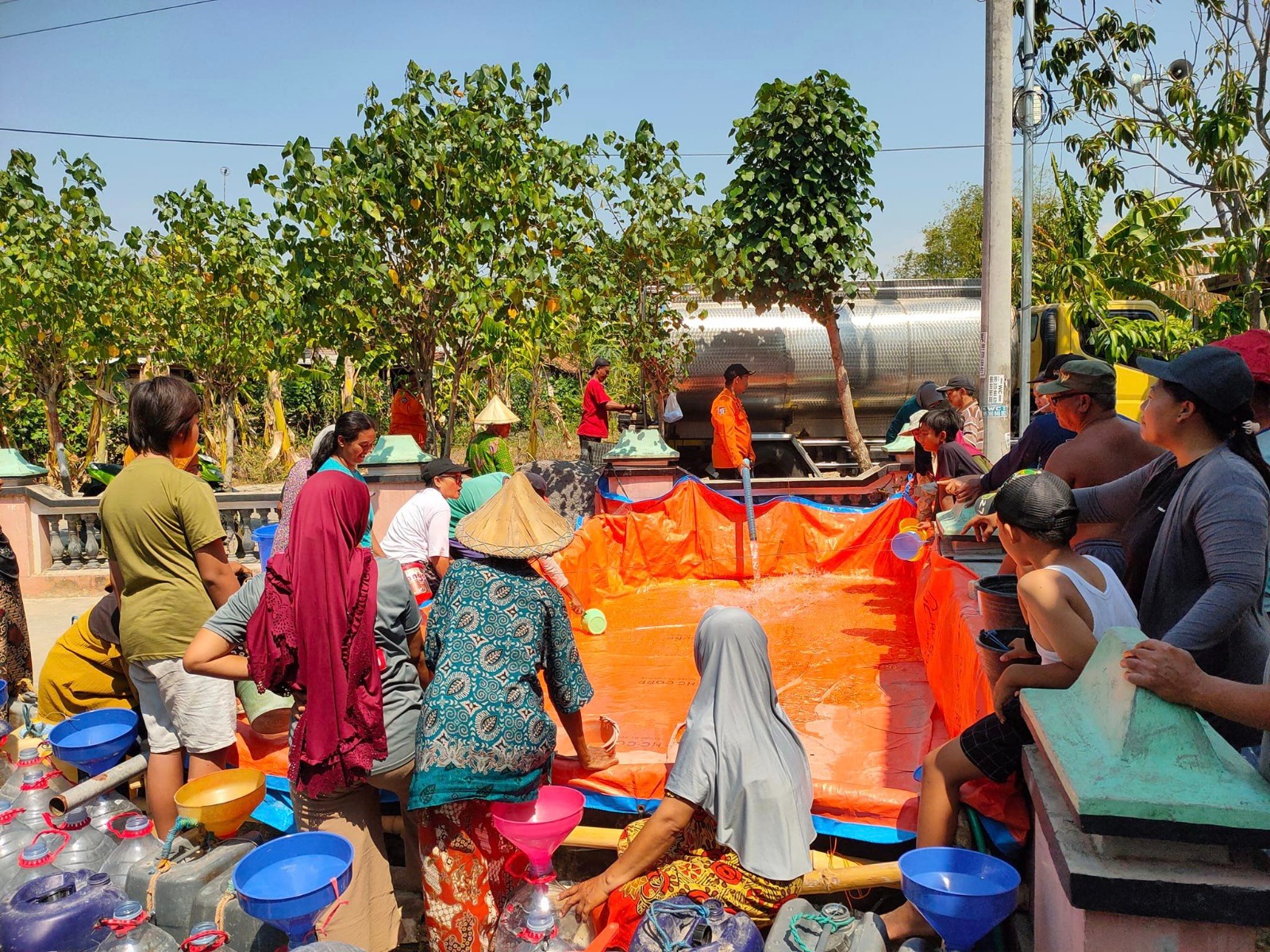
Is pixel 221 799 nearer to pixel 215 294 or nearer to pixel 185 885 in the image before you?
pixel 185 885

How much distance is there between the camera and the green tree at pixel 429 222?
679cm

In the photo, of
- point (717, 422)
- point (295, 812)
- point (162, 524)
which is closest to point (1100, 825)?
point (295, 812)

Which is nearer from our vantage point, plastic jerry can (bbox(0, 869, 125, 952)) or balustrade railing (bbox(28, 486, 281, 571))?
plastic jerry can (bbox(0, 869, 125, 952))

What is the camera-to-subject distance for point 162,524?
136 inches

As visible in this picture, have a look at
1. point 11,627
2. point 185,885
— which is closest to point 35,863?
point 185,885

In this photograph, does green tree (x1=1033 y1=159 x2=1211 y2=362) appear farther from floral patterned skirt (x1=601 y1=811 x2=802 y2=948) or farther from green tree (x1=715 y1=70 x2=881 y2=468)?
floral patterned skirt (x1=601 y1=811 x2=802 y2=948)

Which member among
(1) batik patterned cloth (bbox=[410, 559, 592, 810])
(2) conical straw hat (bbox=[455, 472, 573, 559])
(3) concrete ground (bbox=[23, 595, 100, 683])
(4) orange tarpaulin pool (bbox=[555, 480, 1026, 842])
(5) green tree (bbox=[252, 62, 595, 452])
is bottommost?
(3) concrete ground (bbox=[23, 595, 100, 683])

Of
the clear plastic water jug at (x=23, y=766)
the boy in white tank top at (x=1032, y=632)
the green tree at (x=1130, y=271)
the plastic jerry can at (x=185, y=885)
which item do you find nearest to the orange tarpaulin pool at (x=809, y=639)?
the boy in white tank top at (x=1032, y=632)

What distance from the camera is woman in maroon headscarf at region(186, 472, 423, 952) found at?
2.87m

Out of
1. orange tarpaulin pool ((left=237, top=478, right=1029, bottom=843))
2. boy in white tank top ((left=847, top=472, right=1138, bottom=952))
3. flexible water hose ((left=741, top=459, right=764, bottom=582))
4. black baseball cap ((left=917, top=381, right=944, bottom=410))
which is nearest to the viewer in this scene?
boy in white tank top ((left=847, top=472, right=1138, bottom=952))

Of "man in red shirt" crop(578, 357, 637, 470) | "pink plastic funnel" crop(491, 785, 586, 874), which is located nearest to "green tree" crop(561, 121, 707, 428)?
"man in red shirt" crop(578, 357, 637, 470)

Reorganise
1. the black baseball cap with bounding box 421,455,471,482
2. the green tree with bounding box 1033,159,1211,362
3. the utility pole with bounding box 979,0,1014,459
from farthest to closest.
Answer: the green tree with bounding box 1033,159,1211,362 < the utility pole with bounding box 979,0,1014,459 < the black baseball cap with bounding box 421,455,471,482

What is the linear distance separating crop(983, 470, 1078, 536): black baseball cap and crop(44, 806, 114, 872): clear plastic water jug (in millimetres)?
3448

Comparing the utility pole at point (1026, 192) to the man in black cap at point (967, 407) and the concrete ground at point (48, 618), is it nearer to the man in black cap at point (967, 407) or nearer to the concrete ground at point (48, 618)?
the man in black cap at point (967, 407)
